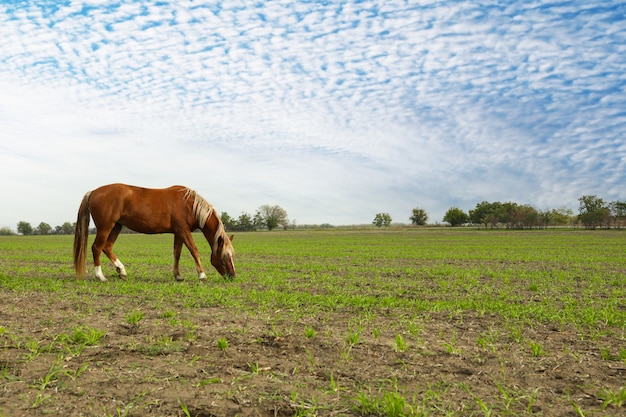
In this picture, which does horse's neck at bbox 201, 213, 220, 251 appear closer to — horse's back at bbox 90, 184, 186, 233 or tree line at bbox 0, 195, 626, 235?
horse's back at bbox 90, 184, 186, 233

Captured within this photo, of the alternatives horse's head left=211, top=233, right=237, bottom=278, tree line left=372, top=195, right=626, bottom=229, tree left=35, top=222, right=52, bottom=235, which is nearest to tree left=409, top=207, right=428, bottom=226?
tree line left=372, top=195, right=626, bottom=229

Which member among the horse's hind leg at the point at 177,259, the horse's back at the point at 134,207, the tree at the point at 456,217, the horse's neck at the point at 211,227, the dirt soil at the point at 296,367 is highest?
the tree at the point at 456,217

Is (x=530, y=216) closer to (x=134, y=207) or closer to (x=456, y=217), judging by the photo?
(x=456, y=217)

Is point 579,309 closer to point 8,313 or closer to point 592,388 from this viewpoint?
point 592,388

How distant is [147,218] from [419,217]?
164331 mm

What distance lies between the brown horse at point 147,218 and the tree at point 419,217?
162769mm

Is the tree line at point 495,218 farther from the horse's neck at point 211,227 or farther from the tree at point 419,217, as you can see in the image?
the horse's neck at point 211,227

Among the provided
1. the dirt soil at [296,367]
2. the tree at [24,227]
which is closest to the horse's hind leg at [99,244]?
the dirt soil at [296,367]

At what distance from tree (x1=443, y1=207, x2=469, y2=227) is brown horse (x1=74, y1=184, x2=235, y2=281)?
15312 cm

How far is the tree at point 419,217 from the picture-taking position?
168500 millimetres

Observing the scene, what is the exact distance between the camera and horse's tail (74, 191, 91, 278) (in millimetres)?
11644

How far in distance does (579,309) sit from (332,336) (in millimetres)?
5643

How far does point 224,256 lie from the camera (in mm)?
12219

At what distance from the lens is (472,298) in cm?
977
